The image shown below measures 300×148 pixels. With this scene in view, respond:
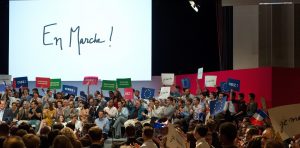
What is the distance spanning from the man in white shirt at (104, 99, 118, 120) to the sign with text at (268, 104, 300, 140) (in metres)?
12.6

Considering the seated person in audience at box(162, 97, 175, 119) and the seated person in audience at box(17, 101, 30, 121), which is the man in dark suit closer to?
the seated person in audience at box(17, 101, 30, 121)

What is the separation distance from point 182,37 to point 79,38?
444 centimetres

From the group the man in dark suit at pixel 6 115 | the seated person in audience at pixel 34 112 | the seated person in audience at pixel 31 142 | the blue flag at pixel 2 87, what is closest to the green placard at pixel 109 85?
the seated person in audience at pixel 34 112

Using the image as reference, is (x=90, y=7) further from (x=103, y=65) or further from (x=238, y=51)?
(x=238, y=51)

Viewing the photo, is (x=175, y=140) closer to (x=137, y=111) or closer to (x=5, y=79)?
(x=137, y=111)

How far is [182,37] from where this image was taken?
25188 millimetres

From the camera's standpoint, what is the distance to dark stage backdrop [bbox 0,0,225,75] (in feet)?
82.4

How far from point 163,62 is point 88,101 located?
6.14m

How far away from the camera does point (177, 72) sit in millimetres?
25156

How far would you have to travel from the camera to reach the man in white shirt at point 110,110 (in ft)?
61.0

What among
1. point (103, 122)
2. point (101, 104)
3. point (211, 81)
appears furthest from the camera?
point (101, 104)

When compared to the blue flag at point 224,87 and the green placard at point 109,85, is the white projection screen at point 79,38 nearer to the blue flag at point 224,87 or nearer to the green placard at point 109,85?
the green placard at point 109,85

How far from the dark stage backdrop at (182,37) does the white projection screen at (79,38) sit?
2.25 metres

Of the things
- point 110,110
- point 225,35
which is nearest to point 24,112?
point 110,110
